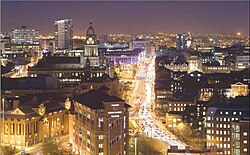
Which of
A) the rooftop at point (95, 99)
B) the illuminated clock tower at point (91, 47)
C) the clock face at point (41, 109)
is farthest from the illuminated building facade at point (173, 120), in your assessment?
the illuminated clock tower at point (91, 47)

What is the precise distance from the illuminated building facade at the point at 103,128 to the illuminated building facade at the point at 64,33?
54.9 ft

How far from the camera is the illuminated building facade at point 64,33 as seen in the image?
23453mm

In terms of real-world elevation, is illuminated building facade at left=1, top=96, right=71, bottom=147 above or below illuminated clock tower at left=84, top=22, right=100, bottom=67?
below

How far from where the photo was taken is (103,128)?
20.8ft

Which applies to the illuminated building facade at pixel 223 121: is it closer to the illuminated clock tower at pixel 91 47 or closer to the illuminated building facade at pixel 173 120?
the illuminated building facade at pixel 173 120

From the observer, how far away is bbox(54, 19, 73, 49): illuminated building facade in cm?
2345

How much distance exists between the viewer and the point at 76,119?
720cm

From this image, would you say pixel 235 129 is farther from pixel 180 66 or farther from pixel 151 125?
pixel 180 66

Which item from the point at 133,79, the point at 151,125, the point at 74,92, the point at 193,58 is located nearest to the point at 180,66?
the point at 193,58

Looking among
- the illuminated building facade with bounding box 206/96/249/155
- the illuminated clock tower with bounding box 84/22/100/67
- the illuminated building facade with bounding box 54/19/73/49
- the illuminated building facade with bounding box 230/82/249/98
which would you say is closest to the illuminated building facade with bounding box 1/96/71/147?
the illuminated building facade with bounding box 206/96/249/155

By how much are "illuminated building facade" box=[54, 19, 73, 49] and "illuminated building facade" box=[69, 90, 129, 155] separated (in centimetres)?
1672

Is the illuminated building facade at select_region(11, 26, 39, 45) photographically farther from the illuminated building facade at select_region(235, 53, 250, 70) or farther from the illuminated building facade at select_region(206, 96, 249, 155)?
the illuminated building facade at select_region(206, 96, 249, 155)

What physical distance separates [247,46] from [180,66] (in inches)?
102

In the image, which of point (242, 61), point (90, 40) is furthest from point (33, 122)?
point (242, 61)
